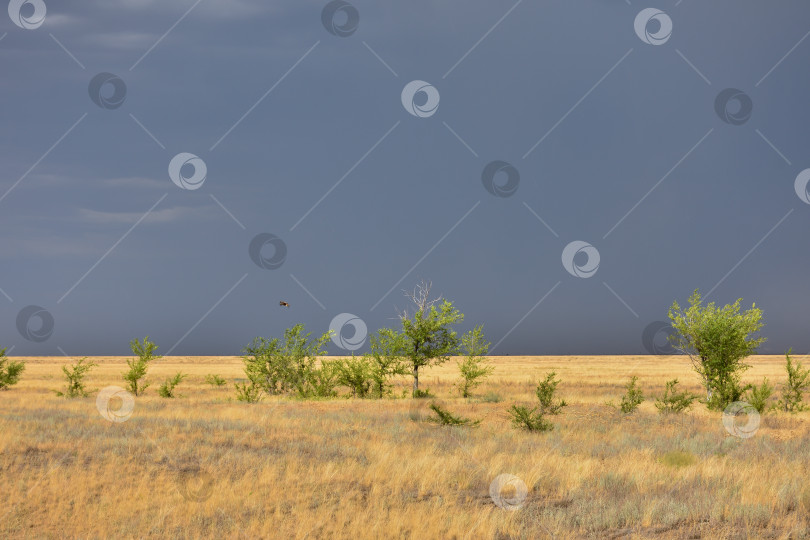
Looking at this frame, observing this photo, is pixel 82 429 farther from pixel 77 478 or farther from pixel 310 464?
pixel 310 464

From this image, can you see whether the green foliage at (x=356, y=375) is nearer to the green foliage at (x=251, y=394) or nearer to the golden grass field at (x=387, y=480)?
the green foliage at (x=251, y=394)

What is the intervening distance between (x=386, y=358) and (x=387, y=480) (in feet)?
77.0

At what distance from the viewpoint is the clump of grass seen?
15188 mm

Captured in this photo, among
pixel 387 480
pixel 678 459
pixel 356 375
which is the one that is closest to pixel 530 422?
pixel 678 459

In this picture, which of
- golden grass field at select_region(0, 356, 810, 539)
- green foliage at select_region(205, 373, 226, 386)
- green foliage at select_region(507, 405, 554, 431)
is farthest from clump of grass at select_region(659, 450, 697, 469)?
green foliage at select_region(205, 373, 226, 386)

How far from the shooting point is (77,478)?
13234 mm

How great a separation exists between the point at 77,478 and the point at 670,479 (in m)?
12.1

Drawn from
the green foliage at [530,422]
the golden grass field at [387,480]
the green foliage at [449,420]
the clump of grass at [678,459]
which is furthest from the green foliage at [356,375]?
the clump of grass at [678,459]

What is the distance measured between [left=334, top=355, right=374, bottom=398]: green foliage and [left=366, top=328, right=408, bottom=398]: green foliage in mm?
262

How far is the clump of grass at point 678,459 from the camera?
15.2 meters

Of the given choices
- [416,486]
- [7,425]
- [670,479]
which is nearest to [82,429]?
[7,425]

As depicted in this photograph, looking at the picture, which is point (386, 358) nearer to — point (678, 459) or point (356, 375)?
point (356, 375)

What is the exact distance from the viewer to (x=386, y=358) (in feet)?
121

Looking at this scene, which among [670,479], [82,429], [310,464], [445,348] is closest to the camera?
[670,479]
